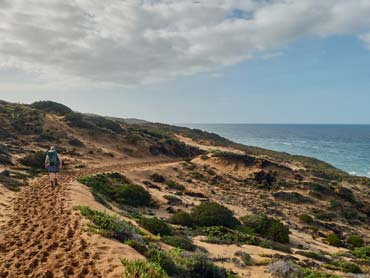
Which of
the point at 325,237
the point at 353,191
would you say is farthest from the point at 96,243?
the point at 353,191

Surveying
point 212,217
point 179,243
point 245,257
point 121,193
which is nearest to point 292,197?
point 212,217

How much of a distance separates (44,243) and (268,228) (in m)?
13.9

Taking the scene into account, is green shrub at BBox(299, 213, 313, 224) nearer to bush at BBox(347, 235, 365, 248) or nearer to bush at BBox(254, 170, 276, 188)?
bush at BBox(347, 235, 365, 248)

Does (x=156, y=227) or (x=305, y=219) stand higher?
(x=156, y=227)

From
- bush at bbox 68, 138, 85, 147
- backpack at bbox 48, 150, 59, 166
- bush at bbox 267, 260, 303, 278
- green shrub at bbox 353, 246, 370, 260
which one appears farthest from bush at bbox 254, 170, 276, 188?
bush at bbox 267, 260, 303, 278

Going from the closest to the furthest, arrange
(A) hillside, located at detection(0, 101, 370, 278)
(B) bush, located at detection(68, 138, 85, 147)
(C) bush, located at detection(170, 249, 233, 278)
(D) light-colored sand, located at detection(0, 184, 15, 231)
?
(C) bush, located at detection(170, 249, 233, 278) → (A) hillside, located at detection(0, 101, 370, 278) → (D) light-colored sand, located at detection(0, 184, 15, 231) → (B) bush, located at detection(68, 138, 85, 147)

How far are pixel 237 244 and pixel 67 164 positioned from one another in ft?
71.7

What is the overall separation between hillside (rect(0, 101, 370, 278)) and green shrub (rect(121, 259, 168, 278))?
0.03 m

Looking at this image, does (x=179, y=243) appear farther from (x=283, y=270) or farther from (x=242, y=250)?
(x=283, y=270)

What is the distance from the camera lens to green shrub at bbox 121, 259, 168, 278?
7.53 metres

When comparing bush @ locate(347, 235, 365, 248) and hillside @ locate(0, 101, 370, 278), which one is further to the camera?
bush @ locate(347, 235, 365, 248)

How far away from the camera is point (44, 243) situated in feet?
34.3

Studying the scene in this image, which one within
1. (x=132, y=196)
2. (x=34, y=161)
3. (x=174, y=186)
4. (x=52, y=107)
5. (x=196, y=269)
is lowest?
(x=174, y=186)

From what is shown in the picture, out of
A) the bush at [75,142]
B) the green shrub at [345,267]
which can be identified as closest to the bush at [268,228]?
the green shrub at [345,267]
